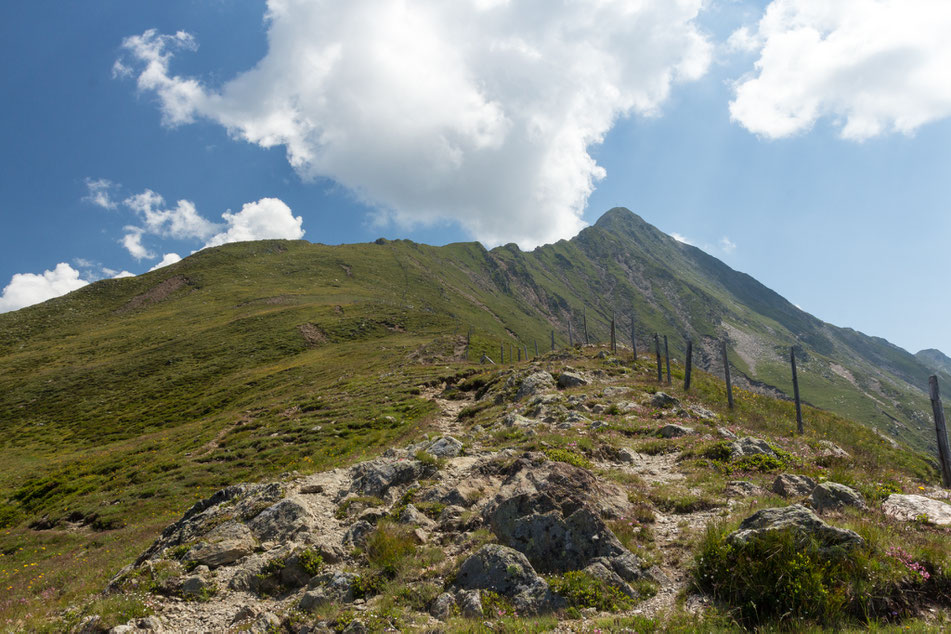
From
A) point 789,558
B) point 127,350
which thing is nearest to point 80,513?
point 789,558

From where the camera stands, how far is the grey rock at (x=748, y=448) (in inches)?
581

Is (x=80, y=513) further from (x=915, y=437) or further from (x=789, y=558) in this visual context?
(x=915, y=437)

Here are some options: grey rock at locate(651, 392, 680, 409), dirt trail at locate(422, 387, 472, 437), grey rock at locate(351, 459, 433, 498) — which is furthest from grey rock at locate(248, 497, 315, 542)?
grey rock at locate(651, 392, 680, 409)

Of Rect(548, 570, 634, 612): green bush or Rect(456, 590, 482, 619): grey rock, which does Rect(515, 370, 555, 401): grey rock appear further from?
Rect(456, 590, 482, 619): grey rock

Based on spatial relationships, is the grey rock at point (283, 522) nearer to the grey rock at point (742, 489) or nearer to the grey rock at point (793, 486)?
the grey rock at point (742, 489)

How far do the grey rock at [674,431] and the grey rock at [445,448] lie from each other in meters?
9.04

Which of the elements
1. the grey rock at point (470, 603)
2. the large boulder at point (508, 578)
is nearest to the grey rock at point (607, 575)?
the large boulder at point (508, 578)

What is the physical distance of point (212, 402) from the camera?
50.2 metres

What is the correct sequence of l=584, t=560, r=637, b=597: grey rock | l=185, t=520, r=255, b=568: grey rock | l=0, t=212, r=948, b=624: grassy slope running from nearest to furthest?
l=584, t=560, r=637, b=597: grey rock, l=185, t=520, r=255, b=568: grey rock, l=0, t=212, r=948, b=624: grassy slope

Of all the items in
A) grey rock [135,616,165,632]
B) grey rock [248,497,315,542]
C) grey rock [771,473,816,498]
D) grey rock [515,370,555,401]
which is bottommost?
grey rock [135,616,165,632]

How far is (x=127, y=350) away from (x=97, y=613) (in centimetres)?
8821

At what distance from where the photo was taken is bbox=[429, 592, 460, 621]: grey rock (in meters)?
8.30

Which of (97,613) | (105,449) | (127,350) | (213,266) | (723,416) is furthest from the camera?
(213,266)

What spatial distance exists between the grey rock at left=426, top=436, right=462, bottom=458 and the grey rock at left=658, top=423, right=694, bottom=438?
9043 millimetres
